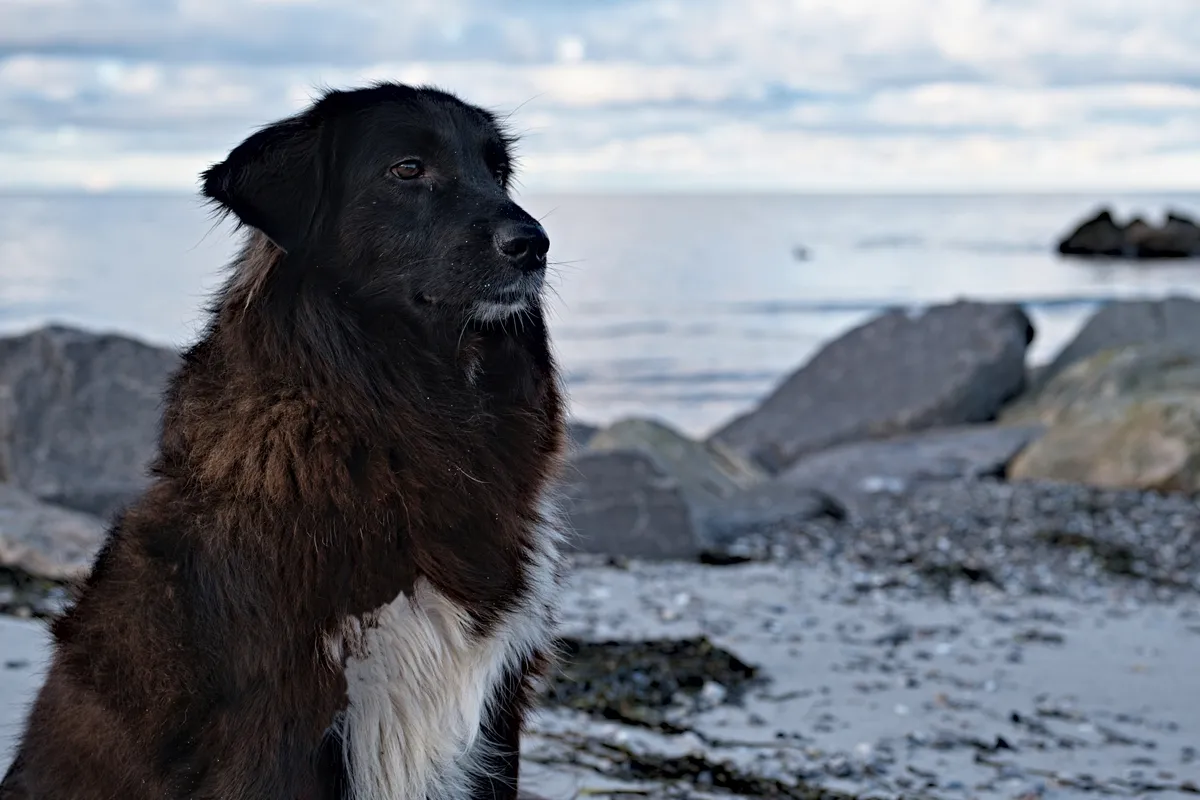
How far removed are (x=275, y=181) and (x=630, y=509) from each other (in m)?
6.12

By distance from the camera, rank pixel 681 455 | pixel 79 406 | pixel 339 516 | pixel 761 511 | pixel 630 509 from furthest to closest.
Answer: pixel 681 455
pixel 79 406
pixel 761 511
pixel 630 509
pixel 339 516

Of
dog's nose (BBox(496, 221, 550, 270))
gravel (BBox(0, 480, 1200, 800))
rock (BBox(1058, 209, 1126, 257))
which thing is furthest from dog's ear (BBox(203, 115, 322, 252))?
rock (BBox(1058, 209, 1126, 257))

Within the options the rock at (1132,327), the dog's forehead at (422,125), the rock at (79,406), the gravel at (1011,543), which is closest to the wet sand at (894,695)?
the gravel at (1011,543)

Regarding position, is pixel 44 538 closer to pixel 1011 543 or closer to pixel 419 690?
pixel 419 690

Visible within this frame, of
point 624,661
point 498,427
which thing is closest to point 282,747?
point 498,427

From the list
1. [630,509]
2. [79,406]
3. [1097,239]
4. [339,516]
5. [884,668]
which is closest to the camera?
[339,516]

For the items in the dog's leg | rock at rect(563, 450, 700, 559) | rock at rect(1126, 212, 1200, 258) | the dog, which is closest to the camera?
the dog

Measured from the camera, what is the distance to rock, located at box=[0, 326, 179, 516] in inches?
404

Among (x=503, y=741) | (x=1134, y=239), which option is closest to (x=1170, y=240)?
(x=1134, y=239)

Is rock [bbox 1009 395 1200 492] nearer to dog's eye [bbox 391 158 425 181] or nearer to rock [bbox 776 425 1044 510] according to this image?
rock [bbox 776 425 1044 510]

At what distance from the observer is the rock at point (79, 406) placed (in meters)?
10.3

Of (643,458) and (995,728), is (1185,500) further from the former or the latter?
(995,728)

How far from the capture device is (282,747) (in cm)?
317

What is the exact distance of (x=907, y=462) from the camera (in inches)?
492
